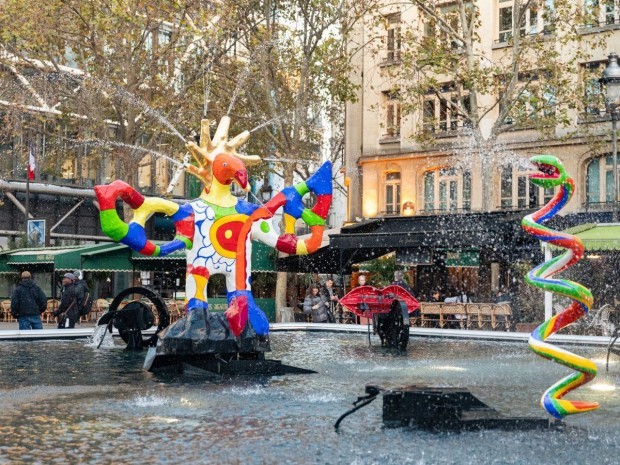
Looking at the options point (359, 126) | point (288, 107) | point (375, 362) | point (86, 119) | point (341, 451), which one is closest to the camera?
point (341, 451)

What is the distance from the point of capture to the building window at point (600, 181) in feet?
111

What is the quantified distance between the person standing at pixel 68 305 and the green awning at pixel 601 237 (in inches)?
403

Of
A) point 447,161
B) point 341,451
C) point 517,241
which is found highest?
point 447,161

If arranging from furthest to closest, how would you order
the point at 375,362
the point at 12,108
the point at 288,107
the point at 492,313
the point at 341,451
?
the point at 288,107
the point at 12,108
the point at 492,313
the point at 375,362
the point at 341,451

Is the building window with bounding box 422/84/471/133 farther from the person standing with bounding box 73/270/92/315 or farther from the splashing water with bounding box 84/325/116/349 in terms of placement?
the splashing water with bounding box 84/325/116/349

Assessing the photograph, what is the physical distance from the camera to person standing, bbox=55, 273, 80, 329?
824 inches

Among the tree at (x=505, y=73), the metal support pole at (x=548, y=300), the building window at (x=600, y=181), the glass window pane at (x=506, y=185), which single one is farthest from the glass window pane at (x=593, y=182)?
the metal support pole at (x=548, y=300)

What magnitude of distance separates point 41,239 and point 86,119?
4.36 metres

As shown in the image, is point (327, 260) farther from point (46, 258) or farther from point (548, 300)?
point (548, 300)

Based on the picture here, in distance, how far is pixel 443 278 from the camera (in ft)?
111

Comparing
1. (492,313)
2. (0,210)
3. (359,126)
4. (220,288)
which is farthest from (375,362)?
(0,210)

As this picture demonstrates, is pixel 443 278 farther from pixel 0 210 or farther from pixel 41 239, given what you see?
pixel 0 210

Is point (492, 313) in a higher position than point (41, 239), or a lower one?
lower

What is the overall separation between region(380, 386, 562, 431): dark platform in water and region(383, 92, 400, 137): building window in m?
31.9
